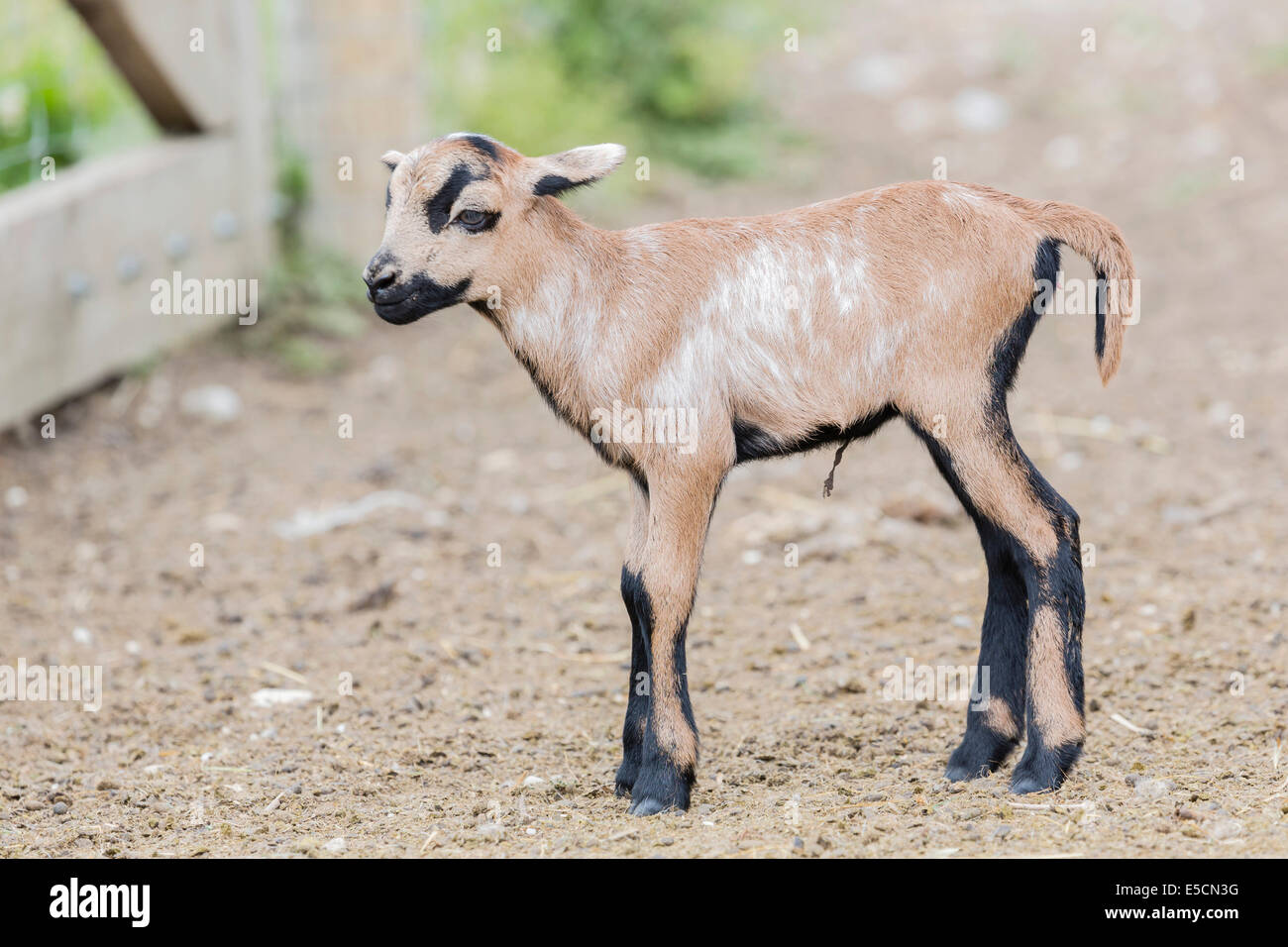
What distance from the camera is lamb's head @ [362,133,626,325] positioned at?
14.8 feet

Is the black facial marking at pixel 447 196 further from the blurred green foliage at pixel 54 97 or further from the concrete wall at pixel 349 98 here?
the concrete wall at pixel 349 98

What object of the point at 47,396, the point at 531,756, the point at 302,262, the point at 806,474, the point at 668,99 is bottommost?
the point at 531,756

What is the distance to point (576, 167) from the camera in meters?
4.60

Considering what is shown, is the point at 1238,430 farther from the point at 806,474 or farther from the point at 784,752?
the point at 784,752

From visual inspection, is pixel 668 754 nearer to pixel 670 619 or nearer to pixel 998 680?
pixel 670 619

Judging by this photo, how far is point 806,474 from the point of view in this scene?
863 centimetres

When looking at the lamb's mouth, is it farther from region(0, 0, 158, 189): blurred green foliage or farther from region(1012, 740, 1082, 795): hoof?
region(0, 0, 158, 189): blurred green foliage

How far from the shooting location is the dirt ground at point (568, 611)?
4.69m

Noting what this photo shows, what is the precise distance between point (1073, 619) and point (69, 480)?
239 inches

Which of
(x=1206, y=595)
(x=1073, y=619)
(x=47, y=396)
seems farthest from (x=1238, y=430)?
(x=47, y=396)

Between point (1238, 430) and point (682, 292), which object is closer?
point (682, 292)

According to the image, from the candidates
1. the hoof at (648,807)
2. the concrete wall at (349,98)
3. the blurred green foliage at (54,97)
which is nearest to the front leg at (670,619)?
the hoof at (648,807)

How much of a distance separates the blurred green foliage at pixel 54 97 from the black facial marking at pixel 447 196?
18.9 feet

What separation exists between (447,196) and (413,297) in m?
0.33
